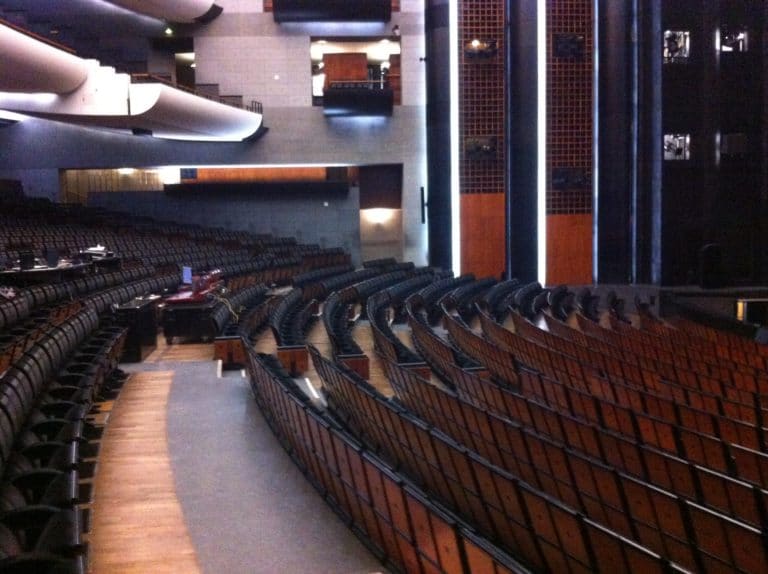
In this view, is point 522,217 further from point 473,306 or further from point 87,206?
point 87,206

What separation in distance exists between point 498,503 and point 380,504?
0.22 m

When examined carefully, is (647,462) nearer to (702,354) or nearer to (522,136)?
(702,354)

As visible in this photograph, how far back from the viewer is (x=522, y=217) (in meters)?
7.54

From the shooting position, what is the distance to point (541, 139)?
773 cm

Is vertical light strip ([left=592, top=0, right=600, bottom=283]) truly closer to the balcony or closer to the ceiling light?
the balcony

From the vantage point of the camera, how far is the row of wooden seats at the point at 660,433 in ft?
6.26

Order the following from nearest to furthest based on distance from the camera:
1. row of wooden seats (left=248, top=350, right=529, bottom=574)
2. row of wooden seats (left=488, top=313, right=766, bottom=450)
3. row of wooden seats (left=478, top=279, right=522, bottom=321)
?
1. row of wooden seats (left=248, top=350, right=529, bottom=574)
2. row of wooden seats (left=488, top=313, right=766, bottom=450)
3. row of wooden seats (left=478, top=279, right=522, bottom=321)

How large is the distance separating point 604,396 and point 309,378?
1.27 m

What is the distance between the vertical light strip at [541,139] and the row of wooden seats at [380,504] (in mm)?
5703

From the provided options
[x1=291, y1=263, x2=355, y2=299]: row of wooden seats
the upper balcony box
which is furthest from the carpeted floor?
the upper balcony box

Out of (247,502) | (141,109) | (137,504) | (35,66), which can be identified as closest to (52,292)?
(35,66)

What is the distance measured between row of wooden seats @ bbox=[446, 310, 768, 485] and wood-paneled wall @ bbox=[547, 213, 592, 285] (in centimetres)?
507

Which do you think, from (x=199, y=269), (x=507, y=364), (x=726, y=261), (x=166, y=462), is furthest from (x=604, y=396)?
(x=726, y=261)

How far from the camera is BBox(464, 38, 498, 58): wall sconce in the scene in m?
7.65
